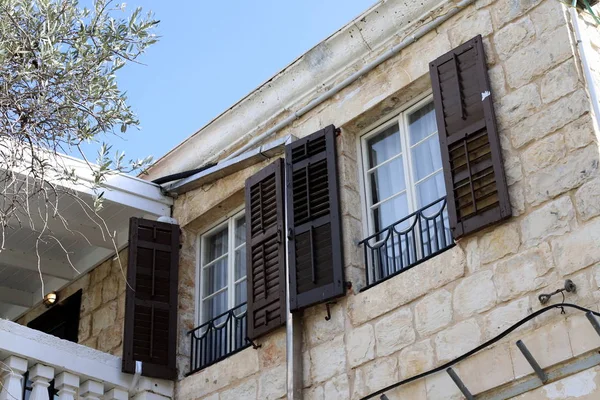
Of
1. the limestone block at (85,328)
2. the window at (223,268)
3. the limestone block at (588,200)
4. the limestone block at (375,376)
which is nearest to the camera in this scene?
the limestone block at (588,200)

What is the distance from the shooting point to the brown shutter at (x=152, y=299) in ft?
27.8

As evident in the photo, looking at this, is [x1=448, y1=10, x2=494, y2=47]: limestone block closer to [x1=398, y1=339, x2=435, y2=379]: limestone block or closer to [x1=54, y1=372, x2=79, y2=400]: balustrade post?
[x1=398, y1=339, x2=435, y2=379]: limestone block

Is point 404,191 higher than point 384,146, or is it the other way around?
point 384,146

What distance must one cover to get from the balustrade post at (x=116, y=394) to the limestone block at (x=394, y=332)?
95.7 inches

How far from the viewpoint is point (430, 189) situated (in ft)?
24.2

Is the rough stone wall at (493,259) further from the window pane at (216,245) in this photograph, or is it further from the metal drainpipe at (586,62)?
the window pane at (216,245)

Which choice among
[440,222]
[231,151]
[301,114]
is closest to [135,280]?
[231,151]

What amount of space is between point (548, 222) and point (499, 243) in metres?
0.37

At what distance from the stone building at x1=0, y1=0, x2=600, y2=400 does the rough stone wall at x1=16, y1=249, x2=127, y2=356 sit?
28 mm

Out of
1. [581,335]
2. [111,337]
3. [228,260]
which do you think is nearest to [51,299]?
[111,337]

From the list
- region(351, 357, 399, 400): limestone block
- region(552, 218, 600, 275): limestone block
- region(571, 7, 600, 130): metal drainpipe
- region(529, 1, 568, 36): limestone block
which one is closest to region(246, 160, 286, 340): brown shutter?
region(351, 357, 399, 400): limestone block

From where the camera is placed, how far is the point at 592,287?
228 inches

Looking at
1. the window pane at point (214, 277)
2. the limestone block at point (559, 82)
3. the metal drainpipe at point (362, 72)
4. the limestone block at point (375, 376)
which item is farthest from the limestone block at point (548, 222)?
the window pane at point (214, 277)

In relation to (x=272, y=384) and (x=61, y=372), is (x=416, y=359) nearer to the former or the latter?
(x=272, y=384)
